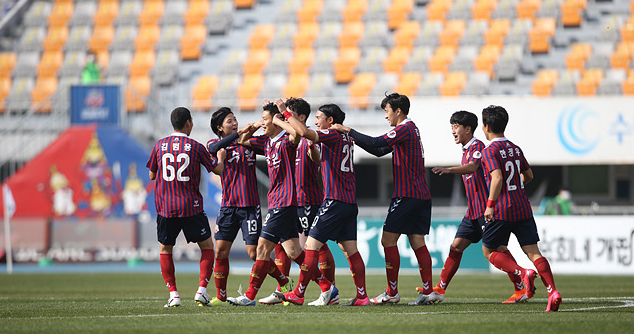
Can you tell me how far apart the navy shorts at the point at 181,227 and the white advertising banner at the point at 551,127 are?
1096cm

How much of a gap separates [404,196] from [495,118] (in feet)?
3.81

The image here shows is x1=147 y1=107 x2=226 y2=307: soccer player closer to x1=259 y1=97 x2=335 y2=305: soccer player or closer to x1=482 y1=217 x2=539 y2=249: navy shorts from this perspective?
x1=259 y1=97 x2=335 y2=305: soccer player

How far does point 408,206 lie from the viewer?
341 inches

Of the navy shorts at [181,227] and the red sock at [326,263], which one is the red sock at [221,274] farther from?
the red sock at [326,263]

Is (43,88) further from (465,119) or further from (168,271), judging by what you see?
(465,119)

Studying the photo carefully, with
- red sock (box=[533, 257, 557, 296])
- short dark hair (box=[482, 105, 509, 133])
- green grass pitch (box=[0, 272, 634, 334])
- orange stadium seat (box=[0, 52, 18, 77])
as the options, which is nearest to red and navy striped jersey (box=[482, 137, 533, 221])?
short dark hair (box=[482, 105, 509, 133])

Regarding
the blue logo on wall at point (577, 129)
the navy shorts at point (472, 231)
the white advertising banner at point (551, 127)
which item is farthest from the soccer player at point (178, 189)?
the blue logo on wall at point (577, 129)

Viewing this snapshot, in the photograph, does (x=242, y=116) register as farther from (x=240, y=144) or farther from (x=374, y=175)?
(x=240, y=144)

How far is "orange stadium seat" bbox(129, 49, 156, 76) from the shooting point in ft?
85.1

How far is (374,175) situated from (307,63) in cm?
376

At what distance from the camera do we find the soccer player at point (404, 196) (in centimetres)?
866

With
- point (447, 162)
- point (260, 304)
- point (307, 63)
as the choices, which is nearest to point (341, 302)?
point (260, 304)

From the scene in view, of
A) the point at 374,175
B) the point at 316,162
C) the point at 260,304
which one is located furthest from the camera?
the point at 374,175

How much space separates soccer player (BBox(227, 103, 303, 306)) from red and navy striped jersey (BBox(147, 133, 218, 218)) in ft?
1.98
